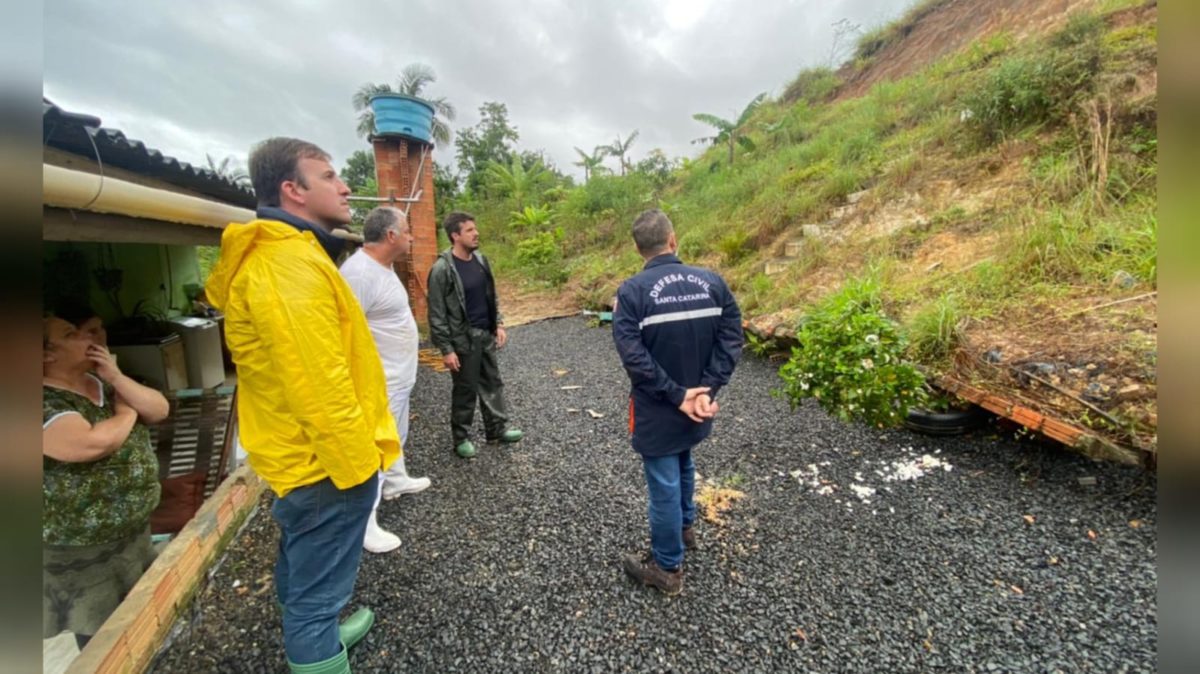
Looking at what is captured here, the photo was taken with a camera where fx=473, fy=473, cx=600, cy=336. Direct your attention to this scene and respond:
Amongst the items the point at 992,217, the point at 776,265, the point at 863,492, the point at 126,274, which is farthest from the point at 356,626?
the point at 992,217

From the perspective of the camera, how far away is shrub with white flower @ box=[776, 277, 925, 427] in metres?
3.26

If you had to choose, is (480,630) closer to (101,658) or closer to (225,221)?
(101,658)

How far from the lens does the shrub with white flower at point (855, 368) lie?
3260mm

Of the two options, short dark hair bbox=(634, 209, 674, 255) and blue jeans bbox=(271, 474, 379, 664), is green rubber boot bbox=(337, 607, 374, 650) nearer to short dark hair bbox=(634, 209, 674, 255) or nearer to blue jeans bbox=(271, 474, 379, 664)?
blue jeans bbox=(271, 474, 379, 664)

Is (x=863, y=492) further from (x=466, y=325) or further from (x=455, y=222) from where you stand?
(x=455, y=222)

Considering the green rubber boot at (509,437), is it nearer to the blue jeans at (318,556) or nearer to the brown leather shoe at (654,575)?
the brown leather shoe at (654,575)

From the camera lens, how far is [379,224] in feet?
A: 8.83

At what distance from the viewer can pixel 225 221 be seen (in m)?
2.37

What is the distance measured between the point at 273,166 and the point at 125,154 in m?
2.34

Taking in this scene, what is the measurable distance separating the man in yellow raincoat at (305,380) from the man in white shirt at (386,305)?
981 millimetres

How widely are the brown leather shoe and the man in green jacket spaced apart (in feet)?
5.86
